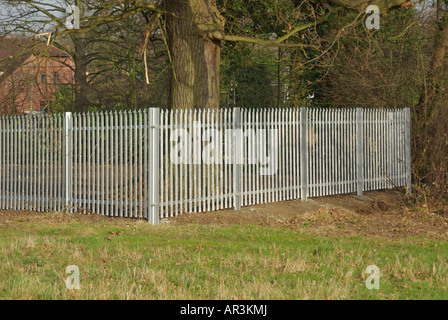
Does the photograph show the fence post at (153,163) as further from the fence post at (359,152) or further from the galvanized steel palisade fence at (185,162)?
the fence post at (359,152)

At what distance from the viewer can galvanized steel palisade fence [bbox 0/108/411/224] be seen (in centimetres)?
1135

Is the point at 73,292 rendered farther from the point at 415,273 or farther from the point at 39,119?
the point at 39,119

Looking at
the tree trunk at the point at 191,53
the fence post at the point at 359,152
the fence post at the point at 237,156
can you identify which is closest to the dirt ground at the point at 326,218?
the fence post at the point at 237,156

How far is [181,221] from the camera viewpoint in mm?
11188

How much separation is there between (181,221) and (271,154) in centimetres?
306

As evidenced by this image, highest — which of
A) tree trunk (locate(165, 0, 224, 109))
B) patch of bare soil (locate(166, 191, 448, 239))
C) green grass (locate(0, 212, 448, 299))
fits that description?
tree trunk (locate(165, 0, 224, 109))

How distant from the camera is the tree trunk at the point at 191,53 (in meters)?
13.1

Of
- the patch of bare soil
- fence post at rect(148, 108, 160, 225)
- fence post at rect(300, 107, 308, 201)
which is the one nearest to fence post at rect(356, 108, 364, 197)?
the patch of bare soil

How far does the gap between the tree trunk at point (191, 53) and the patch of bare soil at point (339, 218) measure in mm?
2656

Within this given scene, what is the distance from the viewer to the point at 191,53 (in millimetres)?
13188

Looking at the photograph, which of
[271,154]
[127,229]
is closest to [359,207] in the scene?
[271,154]

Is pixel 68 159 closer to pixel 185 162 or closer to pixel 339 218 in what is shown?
pixel 185 162

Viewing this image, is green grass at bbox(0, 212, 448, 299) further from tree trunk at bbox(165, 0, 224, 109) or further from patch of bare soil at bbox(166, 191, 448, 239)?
tree trunk at bbox(165, 0, 224, 109)

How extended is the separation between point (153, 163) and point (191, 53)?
333 centimetres
